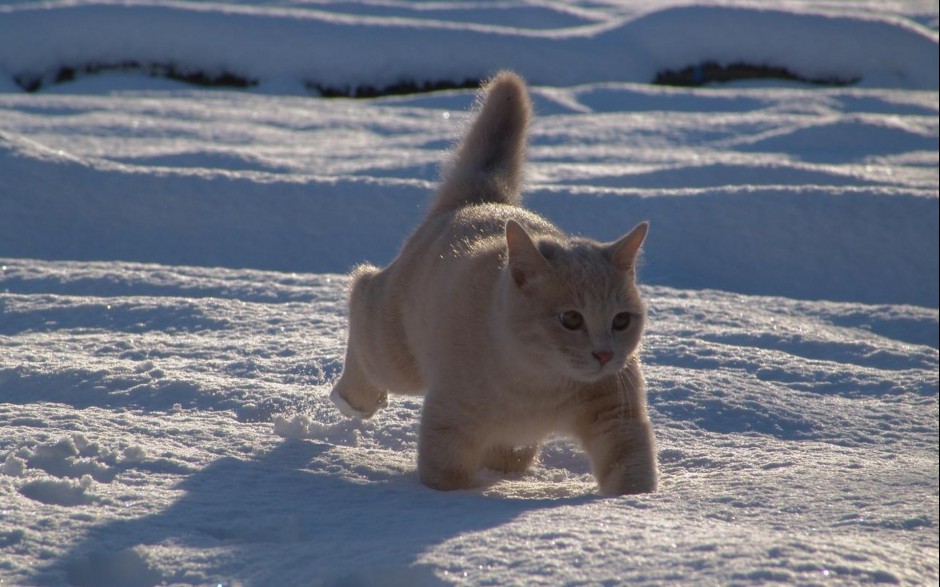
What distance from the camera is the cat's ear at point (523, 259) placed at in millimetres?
2734

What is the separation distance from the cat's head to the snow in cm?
35

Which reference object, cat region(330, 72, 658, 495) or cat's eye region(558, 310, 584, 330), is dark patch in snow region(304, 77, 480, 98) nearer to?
cat region(330, 72, 658, 495)

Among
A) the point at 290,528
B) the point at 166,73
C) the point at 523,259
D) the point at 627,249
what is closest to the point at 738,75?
the point at 166,73

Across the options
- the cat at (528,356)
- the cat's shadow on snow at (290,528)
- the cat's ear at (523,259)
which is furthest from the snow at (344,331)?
the cat's ear at (523,259)

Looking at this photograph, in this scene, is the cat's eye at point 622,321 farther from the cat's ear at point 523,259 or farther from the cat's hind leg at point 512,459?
the cat's hind leg at point 512,459

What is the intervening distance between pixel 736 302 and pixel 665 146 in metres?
3.45

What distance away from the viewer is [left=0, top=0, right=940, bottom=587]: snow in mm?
2172

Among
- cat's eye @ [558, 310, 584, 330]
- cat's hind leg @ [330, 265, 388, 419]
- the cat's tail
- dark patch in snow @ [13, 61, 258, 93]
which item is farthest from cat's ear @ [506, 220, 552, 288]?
dark patch in snow @ [13, 61, 258, 93]

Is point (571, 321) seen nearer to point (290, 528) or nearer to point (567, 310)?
point (567, 310)

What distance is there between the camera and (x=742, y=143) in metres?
8.09

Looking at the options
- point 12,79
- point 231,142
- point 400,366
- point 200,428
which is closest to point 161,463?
point 200,428

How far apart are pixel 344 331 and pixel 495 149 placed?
1.02m

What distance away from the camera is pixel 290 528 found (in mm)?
2330

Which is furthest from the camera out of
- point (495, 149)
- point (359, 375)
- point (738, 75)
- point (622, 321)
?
point (738, 75)
